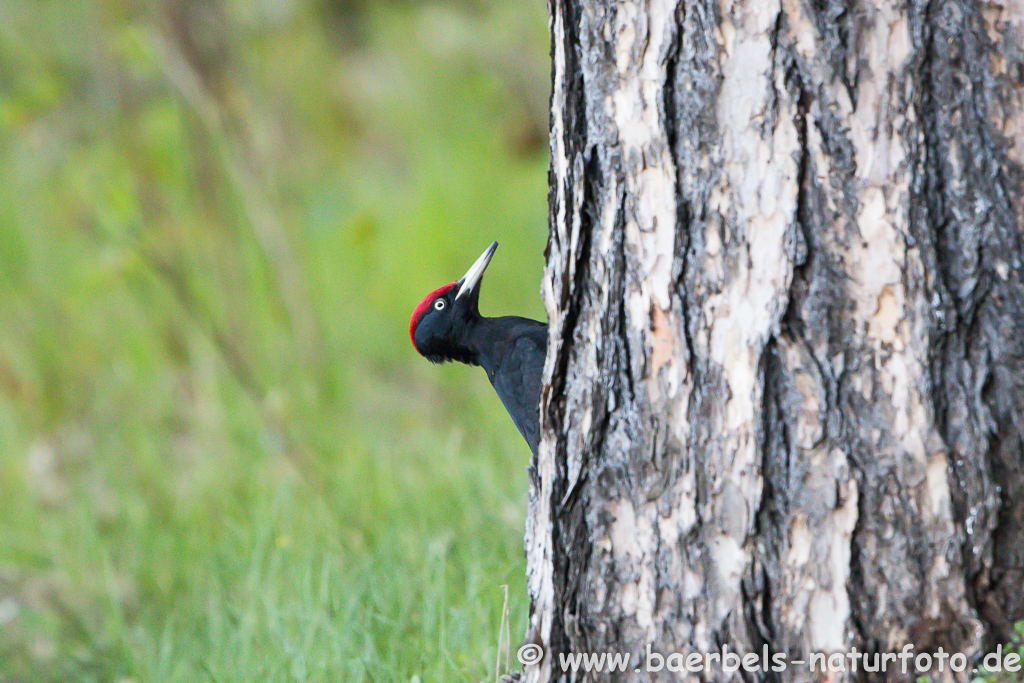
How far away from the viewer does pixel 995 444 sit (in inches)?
55.7

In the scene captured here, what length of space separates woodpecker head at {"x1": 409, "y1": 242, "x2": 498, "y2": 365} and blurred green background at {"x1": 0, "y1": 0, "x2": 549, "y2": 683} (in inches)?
18.3

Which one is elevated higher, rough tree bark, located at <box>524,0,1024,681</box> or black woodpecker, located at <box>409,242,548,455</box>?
black woodpecker, located at <box>409,242,548,455</box>

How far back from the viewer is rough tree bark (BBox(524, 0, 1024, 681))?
4.60 feet

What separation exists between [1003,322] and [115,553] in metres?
3.57

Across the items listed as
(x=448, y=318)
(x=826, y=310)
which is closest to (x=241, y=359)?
(x=448, y=318)

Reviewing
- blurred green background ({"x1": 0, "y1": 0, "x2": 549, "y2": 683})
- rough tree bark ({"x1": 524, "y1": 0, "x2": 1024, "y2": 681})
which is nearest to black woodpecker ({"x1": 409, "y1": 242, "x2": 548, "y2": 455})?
blurred green background ({"x1": 0, "y1": 0, "x2": 549, "y2": 683})

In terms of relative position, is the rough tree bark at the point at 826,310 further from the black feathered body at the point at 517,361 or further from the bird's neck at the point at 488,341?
the bird's neck at the point at 488,341

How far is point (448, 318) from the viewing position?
3057 mm

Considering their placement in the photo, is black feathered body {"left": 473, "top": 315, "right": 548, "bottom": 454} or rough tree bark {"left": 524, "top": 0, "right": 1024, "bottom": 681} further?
black feathered body {"left": 473, "top": 315, "right": 548, "bottom": 454}

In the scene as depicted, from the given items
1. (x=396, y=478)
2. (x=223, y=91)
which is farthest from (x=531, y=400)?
(x=223, y=91)

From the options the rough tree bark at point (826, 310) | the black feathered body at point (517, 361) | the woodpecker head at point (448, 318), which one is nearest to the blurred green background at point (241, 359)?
the black feathered body at point (517, 361)

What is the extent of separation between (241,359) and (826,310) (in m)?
3.71

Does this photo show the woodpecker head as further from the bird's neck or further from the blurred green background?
the blurred green background

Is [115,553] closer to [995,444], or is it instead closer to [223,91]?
[223,91]
